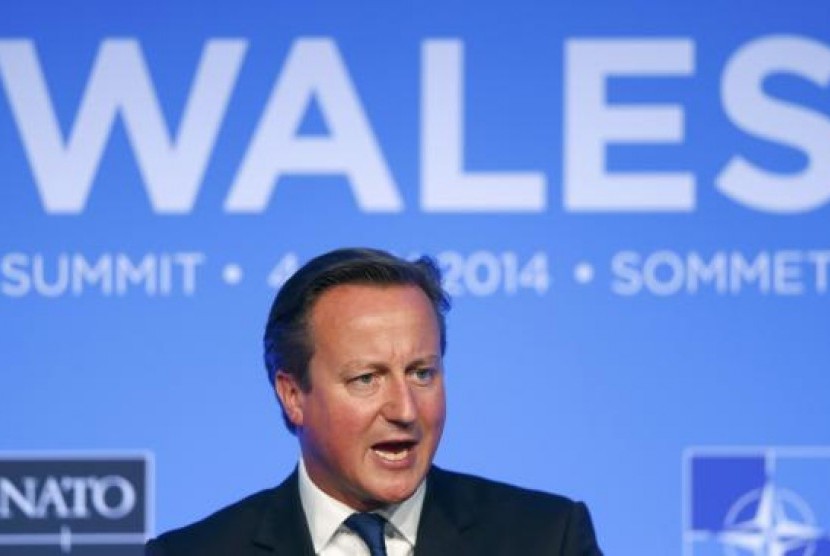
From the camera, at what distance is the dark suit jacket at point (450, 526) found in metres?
2.44

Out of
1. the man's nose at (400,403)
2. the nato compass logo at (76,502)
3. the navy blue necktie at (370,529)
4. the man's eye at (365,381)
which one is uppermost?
the man's eye at (365,381)

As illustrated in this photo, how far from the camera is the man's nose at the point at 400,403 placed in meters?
2.29

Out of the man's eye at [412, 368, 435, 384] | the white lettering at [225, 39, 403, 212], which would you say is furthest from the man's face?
the white lettering at [225, 39, 403, 212]

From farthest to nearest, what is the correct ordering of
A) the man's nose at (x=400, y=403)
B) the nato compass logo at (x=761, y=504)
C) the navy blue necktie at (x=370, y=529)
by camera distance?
the nato compass logo at (x=761, y=504), the navy blue necktie at (x=370, y=529), the man's nose at (x=400, y=403)

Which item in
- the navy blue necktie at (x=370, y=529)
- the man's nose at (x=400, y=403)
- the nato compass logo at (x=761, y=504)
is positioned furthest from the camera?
the nato compass logo at (x=761, y=504)

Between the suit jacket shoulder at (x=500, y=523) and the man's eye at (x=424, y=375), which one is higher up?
the man's eye at (x=424, y=375)

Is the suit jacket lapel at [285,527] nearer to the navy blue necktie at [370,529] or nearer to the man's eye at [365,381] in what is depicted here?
the navy blue necktie at [370,529]

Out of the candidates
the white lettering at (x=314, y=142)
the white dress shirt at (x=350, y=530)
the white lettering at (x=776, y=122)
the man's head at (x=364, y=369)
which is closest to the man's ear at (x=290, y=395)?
the man's head at (x=364, y=369)

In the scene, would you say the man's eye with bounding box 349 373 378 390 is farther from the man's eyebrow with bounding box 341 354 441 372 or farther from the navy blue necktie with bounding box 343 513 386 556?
the navy blue necktie with bounding box 343 513 386 556

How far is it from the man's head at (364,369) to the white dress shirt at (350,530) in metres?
0.02

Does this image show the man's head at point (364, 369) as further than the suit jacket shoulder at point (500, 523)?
No

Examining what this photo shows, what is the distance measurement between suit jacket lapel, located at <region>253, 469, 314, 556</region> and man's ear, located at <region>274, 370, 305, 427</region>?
0.42 feet

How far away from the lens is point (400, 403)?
2299 mm

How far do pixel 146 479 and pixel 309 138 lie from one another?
31.4 inches
